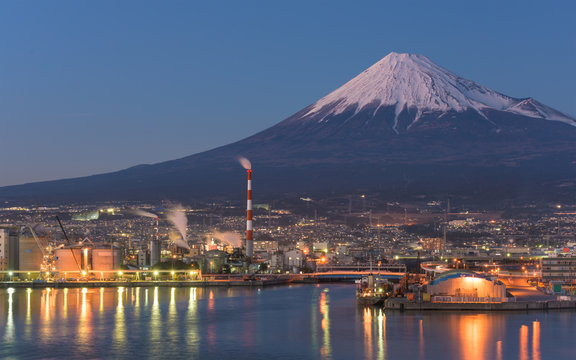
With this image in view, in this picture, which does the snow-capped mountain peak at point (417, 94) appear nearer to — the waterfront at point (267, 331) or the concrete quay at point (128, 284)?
the concrete quay at point (128, 284)

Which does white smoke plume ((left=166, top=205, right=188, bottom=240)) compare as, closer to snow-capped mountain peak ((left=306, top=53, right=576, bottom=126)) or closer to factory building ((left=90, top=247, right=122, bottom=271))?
factory building ((left=90, top=247, right=122, bottom=271))

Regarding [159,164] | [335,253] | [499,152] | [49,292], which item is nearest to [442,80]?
[499,152]

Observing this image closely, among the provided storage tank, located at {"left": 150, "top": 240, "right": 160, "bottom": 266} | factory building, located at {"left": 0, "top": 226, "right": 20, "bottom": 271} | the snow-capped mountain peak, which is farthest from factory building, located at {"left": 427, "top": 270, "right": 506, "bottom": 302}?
the snow-capped mountain peak

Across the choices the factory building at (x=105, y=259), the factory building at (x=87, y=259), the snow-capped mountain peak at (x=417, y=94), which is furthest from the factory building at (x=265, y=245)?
the snow-capped mountain peak at (x=417, y=94)

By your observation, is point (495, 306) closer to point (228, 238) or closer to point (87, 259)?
point (87, 259)

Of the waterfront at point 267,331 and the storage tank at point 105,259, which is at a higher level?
the storage tank at point 105,259
